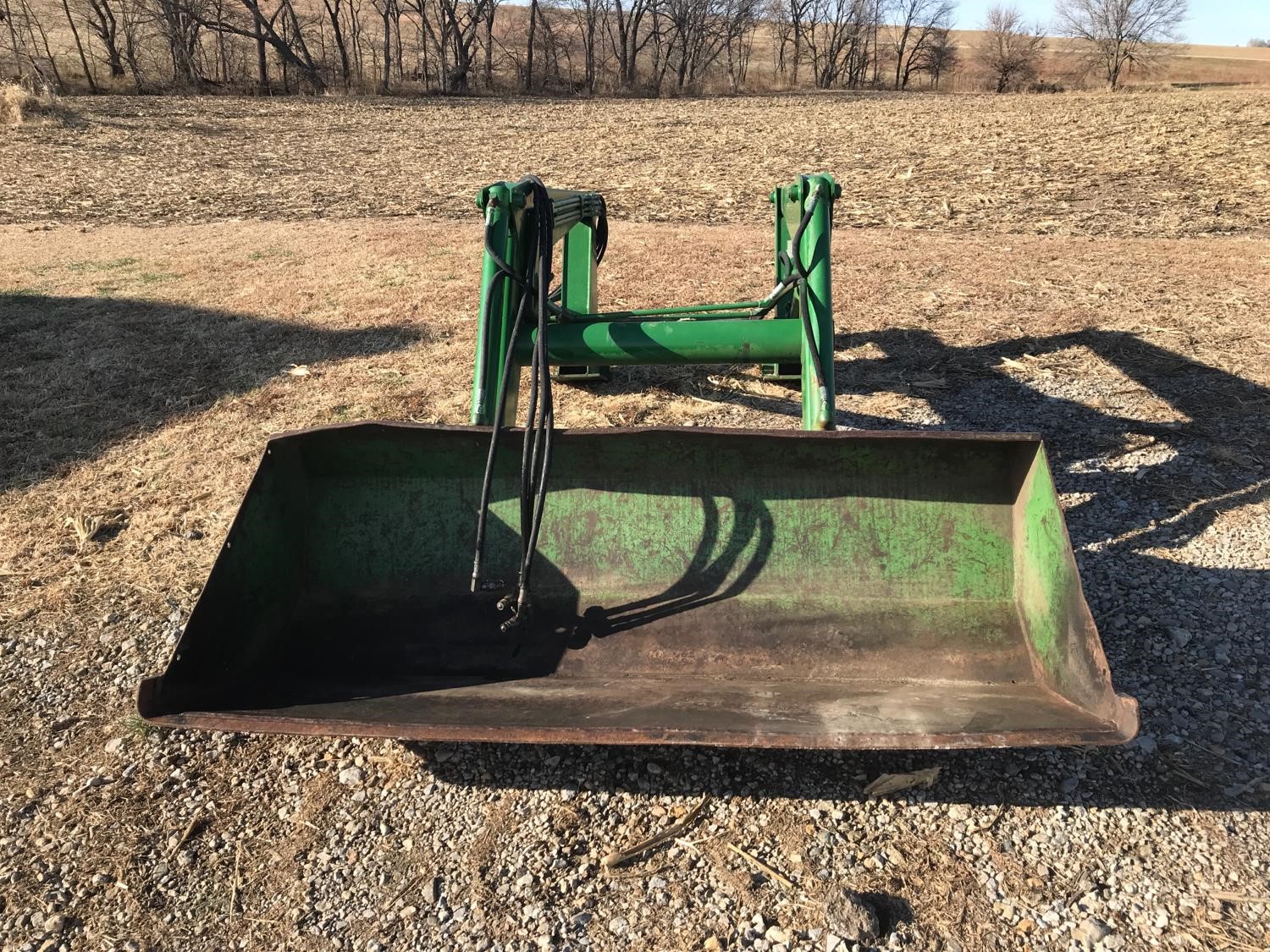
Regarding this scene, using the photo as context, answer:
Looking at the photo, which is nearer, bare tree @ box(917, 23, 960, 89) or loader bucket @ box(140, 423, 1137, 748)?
loader bucket @ box(140, 423, 1137, 748)

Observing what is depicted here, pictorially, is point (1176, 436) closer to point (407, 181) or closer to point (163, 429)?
point (163, 429)

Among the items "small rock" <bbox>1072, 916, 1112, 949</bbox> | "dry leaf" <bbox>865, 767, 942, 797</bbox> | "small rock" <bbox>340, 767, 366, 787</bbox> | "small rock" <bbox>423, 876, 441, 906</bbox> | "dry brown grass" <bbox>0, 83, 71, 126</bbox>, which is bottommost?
"small rock" <bbox>423, 876, 441, 906</bbox>

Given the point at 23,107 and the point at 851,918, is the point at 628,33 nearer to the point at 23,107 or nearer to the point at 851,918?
the point at 23,107

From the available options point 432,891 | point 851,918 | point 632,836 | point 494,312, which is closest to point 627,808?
point 632,836

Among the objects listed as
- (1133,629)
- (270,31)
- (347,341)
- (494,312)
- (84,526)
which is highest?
(270,31)

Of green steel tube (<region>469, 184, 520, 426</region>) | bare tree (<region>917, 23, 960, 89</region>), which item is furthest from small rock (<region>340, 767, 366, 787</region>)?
bare tree (<region>917, 23, 960, 89</region>)

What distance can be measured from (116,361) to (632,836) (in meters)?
5.15

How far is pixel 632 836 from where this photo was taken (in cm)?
237

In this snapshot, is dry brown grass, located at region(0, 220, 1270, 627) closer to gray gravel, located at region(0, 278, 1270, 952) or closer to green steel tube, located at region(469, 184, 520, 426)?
gray gravel, located at region(0, 278, 1270, 952)

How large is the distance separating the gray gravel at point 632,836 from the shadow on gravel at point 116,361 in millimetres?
2128

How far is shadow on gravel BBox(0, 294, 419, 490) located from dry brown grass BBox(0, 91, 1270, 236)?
4.35 metres

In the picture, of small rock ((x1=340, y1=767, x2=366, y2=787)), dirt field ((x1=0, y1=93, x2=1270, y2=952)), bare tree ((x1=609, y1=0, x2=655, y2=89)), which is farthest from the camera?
bare tree ((x1=609, y1=0, x2=655, y2=89))

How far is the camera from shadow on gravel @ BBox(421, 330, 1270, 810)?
2492 mm

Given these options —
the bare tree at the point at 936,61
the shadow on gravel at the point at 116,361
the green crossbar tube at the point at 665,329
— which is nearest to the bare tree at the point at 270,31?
the shadow on gravel at the point at 116,361
